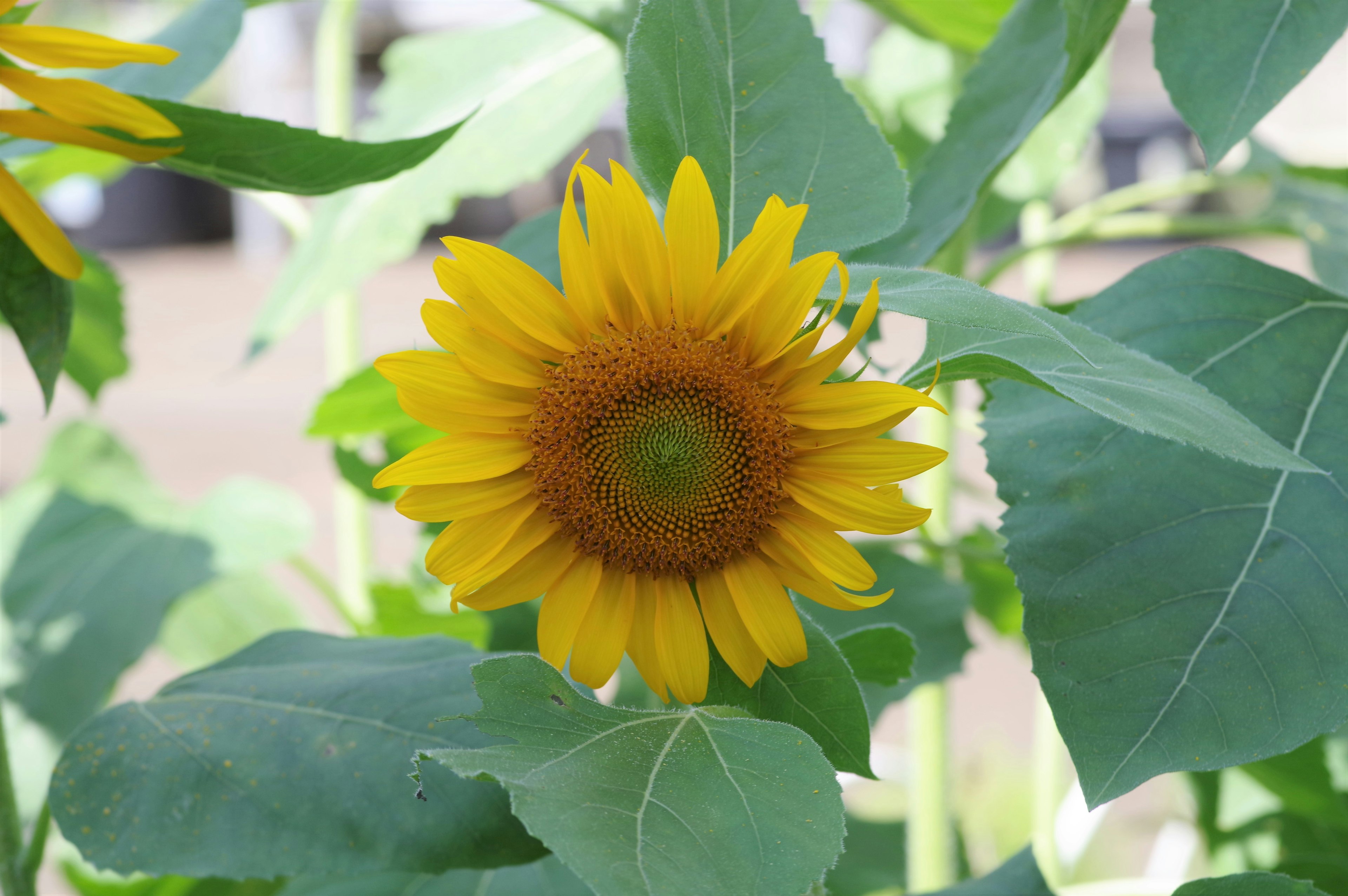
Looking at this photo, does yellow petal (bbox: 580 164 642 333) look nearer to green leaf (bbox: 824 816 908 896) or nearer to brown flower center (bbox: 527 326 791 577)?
brown flower center (bbox: 527 326 791 577)

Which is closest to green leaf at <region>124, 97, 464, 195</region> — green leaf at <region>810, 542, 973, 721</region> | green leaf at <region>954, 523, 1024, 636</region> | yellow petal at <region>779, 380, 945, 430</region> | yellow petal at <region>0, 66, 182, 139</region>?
yellow petal at <region>0, 66, 182, 139</region>

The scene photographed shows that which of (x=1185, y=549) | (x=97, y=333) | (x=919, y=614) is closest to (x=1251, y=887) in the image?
(x=1185, y=549)

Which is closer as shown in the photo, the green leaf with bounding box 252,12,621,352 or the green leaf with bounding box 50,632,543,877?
the green leaf with bounding box 50,632,543,877

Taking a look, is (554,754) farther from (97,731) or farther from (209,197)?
(209,197)

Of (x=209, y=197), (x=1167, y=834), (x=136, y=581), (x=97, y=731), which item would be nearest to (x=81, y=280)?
(x=136, y=581)

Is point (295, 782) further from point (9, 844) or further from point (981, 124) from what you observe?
point (981, 124)

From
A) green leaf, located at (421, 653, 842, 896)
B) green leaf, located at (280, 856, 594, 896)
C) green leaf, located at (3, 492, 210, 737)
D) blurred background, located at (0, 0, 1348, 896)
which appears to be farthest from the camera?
blurred background, located at (0, 0, 1348, 896)

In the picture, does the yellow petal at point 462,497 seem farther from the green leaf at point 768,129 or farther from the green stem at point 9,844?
the green stem at point 9,844
